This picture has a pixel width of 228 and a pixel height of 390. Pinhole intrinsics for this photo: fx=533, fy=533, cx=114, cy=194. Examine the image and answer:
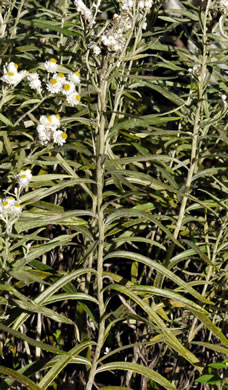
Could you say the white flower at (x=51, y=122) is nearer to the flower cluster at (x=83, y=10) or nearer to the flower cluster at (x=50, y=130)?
the flower cluster at (x=50, y=130)

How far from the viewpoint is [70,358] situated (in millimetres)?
1945

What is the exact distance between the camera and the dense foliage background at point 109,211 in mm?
1959

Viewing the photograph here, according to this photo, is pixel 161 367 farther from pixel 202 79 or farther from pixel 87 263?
pixel 202 79

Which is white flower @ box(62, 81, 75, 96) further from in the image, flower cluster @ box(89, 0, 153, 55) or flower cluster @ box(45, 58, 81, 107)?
flower cluster @ box(89, 0, 153, 55)

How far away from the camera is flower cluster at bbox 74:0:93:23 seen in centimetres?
182

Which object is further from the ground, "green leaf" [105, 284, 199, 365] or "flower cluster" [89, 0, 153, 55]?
"flower cluster" [89, 0, 153, 55]

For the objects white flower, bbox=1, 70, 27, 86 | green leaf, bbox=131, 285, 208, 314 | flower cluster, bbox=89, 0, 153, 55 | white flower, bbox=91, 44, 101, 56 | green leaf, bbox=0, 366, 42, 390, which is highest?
flower cluster, bbox=89, 0, 153, 55

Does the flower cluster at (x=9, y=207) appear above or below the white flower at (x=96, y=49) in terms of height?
below

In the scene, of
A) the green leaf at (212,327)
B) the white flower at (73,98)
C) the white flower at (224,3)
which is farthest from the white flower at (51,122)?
the green leaf at (212,327)

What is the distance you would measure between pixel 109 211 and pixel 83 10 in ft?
2.43

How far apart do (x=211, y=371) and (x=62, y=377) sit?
2.62 ft

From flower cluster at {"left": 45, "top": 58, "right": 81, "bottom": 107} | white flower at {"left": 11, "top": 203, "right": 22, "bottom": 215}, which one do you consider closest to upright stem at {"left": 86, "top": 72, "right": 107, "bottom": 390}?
flower cluster at {"left": 45, "top": 58, "right": 81, "bottom": 107}

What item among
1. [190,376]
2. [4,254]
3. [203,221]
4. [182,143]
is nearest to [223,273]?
[203,221]


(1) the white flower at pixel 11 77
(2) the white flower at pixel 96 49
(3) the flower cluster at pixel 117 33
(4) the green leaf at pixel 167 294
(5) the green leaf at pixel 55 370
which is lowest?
(5) the green leaf at pixel 55 370
